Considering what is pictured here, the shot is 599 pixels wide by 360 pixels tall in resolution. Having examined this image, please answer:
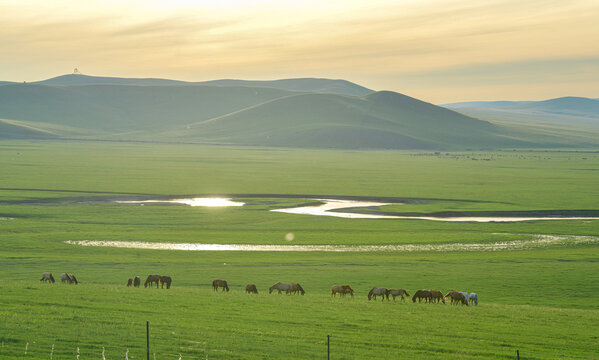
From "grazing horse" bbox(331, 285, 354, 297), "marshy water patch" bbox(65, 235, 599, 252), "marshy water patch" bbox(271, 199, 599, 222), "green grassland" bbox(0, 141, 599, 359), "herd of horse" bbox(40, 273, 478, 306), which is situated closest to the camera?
"green grassland" bbox(0, 141, 599, 359)

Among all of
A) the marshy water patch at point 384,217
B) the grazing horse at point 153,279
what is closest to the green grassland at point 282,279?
the grazing horse at point 153,279

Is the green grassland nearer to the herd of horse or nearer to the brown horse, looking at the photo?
the herd of horse

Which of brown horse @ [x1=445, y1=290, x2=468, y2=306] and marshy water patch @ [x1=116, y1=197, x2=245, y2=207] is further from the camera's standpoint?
marshy water patch @ [x1=116, y1=197, x2=245, y2=207]

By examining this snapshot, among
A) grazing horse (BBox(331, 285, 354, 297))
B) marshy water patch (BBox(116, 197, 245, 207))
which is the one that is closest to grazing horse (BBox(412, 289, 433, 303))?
grazing horse (BBox(331, 285, 354, 297))

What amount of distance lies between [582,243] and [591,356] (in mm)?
37525

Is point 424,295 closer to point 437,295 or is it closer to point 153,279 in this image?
point 437,295

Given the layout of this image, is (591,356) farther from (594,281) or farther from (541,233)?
(541,233)

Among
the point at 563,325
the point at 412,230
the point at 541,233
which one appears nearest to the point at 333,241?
the point at 412,230

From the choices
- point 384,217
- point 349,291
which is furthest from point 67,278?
point 384,217

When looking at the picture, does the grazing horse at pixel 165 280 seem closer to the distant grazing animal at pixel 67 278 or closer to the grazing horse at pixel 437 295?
the distant grazing animal at pixel 67 278

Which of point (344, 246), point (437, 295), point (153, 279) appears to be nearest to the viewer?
point (437, 295)

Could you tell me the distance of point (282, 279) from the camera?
38938 mm

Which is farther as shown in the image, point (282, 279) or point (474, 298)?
point (282, 279)

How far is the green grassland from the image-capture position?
21156mm
